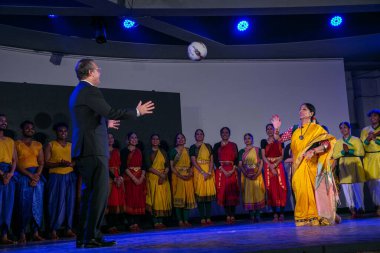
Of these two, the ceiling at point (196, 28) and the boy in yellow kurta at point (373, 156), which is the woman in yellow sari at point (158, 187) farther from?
the boy in yellow kurta at point (373, 156)

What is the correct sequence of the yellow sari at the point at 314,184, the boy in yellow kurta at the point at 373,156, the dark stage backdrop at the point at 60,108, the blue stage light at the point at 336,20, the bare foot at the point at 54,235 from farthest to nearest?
1. the blue stage light at the point at 336,20
2. the dark stage backdrop at the point at 60,108
3. the boy in yellow kurta at the point at 373,156
4. the bare foot at the point at 54,235
5. the yellow sari at the point at 314,184

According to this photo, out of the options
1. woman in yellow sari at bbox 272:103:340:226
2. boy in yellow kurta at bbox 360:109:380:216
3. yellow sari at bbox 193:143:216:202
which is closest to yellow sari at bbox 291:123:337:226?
woman in yellow sari at bbox 272:103:340:226

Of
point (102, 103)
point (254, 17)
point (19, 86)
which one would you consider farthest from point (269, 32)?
point (102, 103)

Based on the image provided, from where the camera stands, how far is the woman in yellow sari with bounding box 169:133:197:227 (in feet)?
26.0

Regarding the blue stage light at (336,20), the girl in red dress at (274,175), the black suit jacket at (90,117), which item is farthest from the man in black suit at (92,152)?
the blue stage light at (336,20)

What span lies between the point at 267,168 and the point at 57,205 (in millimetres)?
3547

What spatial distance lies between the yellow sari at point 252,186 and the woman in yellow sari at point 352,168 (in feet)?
4.48

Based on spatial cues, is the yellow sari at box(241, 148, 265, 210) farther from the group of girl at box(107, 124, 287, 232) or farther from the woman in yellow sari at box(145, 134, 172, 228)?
the woman in yellow sari at box(145, 134, 172, 228)

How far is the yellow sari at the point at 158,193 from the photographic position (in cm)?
786

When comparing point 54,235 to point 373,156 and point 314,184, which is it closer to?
point 314,184

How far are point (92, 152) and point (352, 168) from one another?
211 inches

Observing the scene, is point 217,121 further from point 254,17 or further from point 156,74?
point 254,17

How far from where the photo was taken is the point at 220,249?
10.4ft

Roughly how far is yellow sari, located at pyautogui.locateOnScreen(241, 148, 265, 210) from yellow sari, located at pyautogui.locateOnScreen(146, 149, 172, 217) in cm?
133
